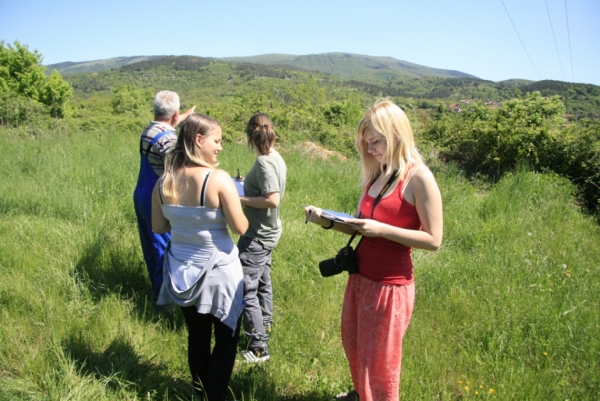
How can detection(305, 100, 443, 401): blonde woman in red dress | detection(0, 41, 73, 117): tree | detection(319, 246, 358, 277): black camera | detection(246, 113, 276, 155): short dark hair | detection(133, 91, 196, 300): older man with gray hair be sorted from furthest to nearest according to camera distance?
1. detection(0, 41, 73, 117): tree
2. detection(133, 91, 196, 300): older man with gray hair
3. detection(246, 113, 276, 155): short dark hair
4. detection(319, 246, 358, 277): black camera
5. detection(305, 100, 443, 401): blonde woman in red dress

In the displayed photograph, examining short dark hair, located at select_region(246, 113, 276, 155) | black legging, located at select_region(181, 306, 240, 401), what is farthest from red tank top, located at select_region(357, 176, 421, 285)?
short dark hair, located at select_region(246, 113, 276, 155)

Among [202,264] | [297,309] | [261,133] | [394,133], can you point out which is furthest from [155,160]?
[394,133]

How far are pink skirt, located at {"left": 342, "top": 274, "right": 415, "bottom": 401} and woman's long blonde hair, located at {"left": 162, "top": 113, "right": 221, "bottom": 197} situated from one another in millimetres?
965

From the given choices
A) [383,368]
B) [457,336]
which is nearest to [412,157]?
[383,368]

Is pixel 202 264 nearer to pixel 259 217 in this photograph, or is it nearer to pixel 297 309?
pixel 259 217

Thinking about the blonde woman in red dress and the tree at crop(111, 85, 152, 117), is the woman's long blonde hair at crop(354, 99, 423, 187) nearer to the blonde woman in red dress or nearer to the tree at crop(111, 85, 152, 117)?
the blonde woman in red dress

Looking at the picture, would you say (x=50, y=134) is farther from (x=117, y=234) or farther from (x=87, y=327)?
(x=87, y=327)

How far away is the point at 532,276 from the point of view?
150 inches

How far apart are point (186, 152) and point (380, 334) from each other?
1220 mm

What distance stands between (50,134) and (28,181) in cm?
298

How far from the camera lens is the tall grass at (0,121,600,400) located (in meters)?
2.41

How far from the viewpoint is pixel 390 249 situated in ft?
6.01

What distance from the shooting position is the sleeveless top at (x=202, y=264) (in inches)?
75.4

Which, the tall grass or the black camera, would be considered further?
the tall grass
